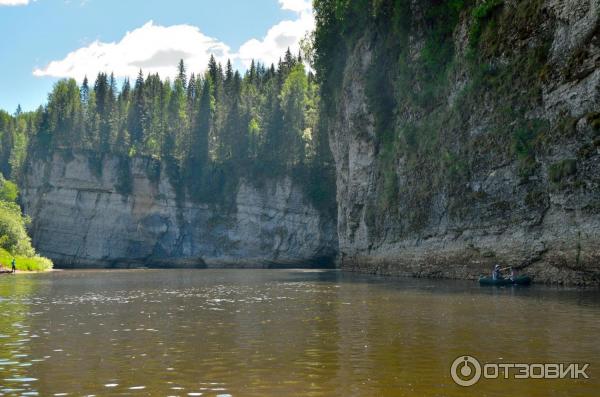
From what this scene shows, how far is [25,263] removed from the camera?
64.4 meters

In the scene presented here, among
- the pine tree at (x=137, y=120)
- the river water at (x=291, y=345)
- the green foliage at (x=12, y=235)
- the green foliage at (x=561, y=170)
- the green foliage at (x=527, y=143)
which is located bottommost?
the river water at (x=291, y=345)

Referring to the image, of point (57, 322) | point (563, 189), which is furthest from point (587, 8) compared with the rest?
point (57, 322)

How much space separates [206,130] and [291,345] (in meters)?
92.3

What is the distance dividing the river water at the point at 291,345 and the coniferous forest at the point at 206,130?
67.6 m

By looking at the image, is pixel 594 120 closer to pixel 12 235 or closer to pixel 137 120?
pixel 12 235

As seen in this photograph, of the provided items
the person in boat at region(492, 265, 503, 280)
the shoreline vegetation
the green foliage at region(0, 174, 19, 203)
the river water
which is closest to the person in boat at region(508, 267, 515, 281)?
the person in boat at region(492, 265, 503, 280)

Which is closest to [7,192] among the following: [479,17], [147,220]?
[147,220]

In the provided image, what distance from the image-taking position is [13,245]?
218 feet

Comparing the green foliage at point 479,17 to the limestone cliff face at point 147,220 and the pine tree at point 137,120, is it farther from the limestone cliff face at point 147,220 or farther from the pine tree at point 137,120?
the pine tree at point 137,120

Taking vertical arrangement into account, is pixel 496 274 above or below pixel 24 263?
above

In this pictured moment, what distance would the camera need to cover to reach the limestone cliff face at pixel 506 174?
30.0m

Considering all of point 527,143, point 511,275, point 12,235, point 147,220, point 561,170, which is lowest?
point 511,275

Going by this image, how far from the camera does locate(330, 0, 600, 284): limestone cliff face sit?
30.0 metres

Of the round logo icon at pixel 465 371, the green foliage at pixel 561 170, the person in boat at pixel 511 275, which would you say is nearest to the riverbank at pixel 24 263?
the person in boat at pixel 511 275
